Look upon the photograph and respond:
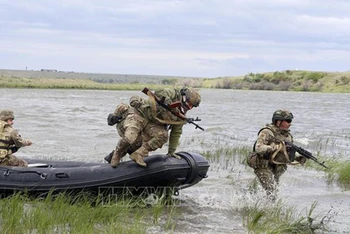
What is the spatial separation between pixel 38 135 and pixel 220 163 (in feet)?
27.6

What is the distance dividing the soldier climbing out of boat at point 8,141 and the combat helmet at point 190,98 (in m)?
2.33

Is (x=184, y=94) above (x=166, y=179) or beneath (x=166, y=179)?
above

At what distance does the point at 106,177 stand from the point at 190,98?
1596 millimetres

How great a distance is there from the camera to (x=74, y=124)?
80.6 feet

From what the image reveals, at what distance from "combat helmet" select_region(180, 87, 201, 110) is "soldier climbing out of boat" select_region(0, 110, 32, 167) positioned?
7.65ft

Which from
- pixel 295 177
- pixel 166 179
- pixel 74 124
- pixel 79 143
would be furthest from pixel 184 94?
pixel 74 124

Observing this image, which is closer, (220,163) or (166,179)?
(166,179)

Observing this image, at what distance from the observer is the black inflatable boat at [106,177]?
8477 mm

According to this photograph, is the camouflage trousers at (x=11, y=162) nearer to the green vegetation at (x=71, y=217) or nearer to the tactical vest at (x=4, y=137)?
the tactical vest at (x=4, y=137)

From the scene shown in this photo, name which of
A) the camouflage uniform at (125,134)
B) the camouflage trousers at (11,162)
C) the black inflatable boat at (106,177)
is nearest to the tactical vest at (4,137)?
the camouflage trousers at (11,162)

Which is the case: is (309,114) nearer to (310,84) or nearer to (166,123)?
(166,123)

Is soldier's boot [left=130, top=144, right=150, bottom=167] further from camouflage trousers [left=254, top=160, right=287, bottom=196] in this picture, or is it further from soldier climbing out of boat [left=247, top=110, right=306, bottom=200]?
camouflage trousers [left=254, top=160, right=287, bottom=196]

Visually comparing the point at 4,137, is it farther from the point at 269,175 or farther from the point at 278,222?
the point at 278,222

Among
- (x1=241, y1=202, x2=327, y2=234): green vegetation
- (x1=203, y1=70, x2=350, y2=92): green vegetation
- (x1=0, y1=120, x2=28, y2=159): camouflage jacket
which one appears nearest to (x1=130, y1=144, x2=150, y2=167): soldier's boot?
(x1=241, y1=202, x2=327, y2=234): green vegetation
